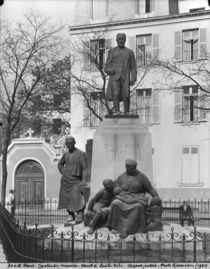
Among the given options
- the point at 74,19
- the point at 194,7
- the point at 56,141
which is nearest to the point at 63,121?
the point at 56,141

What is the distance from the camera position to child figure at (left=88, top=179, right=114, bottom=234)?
11.5 m

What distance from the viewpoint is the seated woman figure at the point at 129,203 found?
11.2 m

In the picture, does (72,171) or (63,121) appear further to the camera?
(63,121)

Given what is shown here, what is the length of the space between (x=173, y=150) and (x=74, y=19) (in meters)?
10.5

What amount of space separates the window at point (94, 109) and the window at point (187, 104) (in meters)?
4.42

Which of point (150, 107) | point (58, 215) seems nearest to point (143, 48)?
point (150, 107)

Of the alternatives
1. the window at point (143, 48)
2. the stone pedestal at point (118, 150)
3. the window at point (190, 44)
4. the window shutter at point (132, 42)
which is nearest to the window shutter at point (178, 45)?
the window at point (190, 44)

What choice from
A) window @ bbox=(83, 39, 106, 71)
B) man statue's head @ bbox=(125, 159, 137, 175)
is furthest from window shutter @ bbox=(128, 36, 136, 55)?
man statue's head @ bbox=(125, 159, 137, 175)

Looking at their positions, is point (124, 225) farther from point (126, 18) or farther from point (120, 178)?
point (126, 18)

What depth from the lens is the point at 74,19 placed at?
37031 millimetres

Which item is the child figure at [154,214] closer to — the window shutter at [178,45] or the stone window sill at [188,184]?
the stone window sill at [188,184]

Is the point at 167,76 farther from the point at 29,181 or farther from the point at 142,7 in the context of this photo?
the point at 29,181

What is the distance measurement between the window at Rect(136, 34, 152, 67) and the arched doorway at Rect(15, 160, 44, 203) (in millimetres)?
8800

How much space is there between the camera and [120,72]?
14.1 metres
